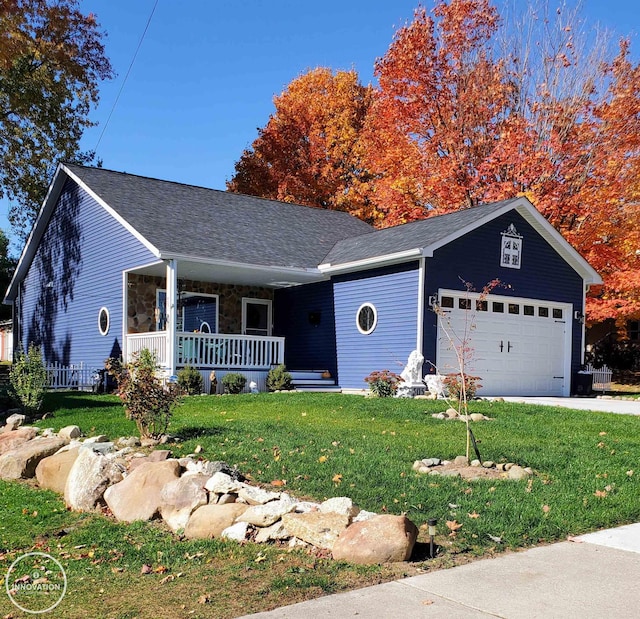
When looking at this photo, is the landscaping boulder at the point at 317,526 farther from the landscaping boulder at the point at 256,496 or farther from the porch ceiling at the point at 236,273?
the porch ceiling at the point at 236,273

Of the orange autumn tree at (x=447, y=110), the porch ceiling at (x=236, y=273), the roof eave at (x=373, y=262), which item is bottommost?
the porch ceiling at (x=236, y=273)

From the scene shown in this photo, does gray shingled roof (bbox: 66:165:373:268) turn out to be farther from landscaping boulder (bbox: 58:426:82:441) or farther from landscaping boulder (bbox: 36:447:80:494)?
landscaping boulder (bbox: 36:447:80:494)

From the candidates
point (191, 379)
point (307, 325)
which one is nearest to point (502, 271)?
point (307, 325)

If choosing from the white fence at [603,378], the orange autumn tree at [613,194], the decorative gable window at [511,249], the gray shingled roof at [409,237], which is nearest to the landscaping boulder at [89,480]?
the gray shingled roof at [409,237]

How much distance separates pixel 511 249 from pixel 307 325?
Result: 5.52 metres

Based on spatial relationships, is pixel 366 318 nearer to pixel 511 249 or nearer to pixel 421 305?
pixel 421 305

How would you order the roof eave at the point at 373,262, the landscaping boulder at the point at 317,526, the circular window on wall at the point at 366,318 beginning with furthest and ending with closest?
the circular window on wall at the point at 366,318 < the roof eave at the point at 373,262 < the landscaping boulder at the point at 317,526

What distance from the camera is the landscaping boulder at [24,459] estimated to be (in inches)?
304

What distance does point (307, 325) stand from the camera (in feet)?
59.5

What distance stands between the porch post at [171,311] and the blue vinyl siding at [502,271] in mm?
5320

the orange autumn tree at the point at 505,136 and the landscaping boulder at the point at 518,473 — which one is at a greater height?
the orange autumn tree at the point at 505,136

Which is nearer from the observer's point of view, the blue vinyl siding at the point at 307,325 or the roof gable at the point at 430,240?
the roof gable at the point at 430,240

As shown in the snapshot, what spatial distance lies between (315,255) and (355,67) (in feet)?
62.5

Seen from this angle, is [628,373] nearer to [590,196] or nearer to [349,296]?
[590,196]
